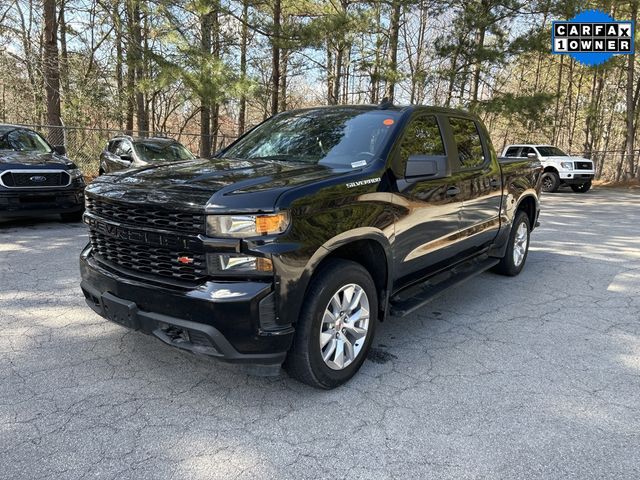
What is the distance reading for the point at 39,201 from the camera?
798cm

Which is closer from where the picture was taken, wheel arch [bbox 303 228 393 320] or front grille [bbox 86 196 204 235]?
Result: front grille [bbox 86 196 204 235]

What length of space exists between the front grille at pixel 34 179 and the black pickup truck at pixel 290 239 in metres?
5.14

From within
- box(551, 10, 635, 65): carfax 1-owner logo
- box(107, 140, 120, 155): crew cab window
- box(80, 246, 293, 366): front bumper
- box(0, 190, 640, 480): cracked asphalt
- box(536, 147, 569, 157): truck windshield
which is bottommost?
box(0, 190, 640, 480): cracked asphalt

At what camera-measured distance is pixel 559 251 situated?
7.56m

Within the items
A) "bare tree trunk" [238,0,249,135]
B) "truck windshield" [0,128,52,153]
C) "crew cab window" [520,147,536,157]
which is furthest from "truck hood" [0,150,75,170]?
"crew cab window" [520,147,536,157]

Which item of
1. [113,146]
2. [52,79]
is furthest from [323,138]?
[52,79]

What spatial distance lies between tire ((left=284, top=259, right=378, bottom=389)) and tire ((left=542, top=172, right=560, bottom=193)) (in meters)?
17.9

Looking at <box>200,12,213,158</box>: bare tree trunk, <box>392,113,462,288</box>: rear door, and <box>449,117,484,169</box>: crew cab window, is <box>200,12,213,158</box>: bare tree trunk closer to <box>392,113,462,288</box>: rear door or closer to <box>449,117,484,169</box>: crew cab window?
<box>449,117,484,169</box>: crew cab window

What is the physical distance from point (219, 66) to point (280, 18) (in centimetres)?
429

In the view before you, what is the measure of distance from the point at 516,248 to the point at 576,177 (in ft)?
48.3

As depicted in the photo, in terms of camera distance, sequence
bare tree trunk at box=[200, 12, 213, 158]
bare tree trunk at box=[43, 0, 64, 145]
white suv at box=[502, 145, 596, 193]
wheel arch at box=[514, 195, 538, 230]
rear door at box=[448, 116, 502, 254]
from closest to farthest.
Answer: rear door at box=[448, 116, 502, 254] < wheel arch at box=[514, 195, 538, 230] < bare tree trunk at box=[200, 12, 213, 158] < bare tree trunk at box=[43, 0, 64, 145] < white suv at box=[502, 145, 596, 193]

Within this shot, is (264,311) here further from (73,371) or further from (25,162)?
(25,162)

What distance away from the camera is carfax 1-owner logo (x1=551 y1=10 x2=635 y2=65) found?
18906 millimetres

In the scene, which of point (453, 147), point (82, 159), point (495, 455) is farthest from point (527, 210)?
point (82, 159)
